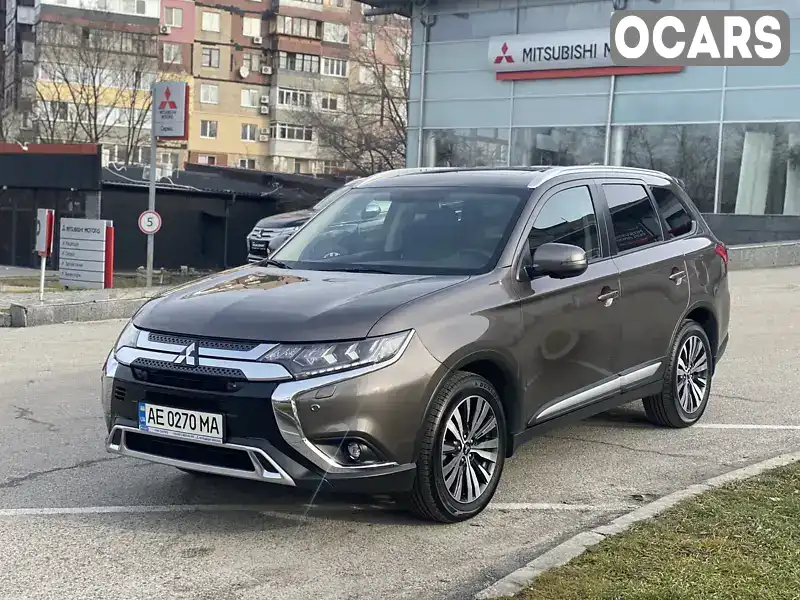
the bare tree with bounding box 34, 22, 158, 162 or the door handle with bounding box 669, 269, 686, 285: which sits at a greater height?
the bare tree with bounding box 34, 22, 158, 162

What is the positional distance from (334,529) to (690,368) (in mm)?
3299

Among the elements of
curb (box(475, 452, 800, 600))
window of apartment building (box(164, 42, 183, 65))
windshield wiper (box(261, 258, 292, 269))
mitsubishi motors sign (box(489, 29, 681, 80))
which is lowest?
curb (box(475, 452, 800, 600))

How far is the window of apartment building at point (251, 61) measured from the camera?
80625 mm

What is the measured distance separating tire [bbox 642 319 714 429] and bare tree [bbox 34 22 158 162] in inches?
1843

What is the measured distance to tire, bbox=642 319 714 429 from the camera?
708 centimetres

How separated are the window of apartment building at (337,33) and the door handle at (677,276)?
77.3 metres

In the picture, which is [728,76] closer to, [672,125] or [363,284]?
[672,125]

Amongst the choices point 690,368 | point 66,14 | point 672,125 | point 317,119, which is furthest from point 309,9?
point 690,368

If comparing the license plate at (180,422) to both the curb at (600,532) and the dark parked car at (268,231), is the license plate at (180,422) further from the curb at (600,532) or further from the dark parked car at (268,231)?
the dark parked car at (268,231)

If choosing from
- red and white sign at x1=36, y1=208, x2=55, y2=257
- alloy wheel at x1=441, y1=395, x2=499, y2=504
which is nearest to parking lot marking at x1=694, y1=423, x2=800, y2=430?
alloy wheel at x1=441, y1=395, x2=499, y2=504

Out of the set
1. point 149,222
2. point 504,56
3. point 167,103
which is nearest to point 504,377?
point 149,222

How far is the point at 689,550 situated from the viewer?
459 centimetres
